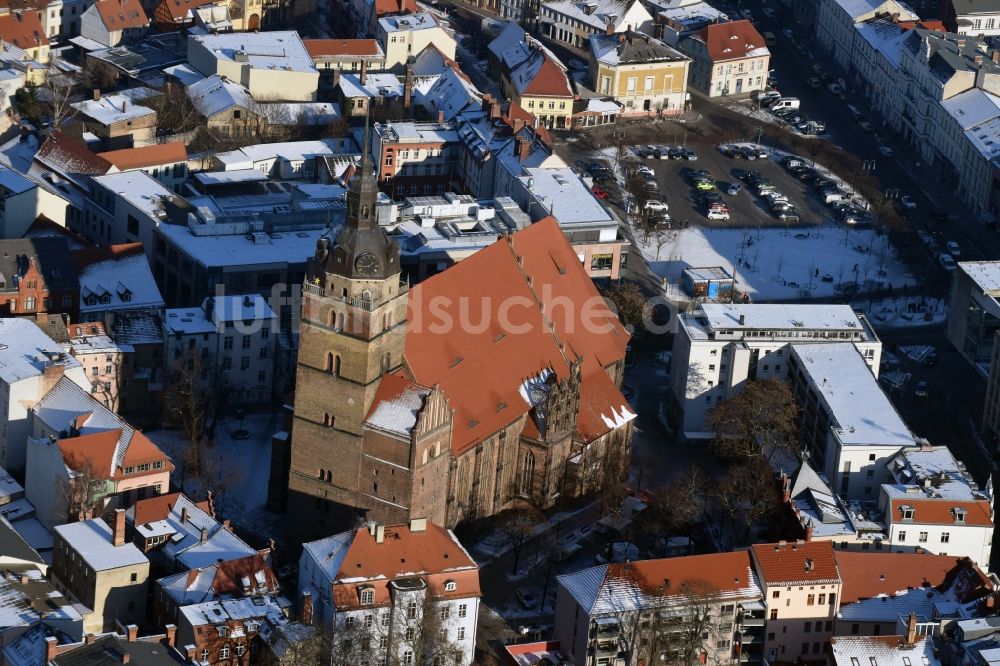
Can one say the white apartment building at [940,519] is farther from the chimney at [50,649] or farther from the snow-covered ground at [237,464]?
the chimney at [50,649]

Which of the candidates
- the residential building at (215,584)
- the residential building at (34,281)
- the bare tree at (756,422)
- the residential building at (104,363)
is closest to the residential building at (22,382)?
Result: the residential building at (104,363)

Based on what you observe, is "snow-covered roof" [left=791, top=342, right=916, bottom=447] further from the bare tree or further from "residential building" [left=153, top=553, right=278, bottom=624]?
"residential building" [left=153, top=553, right=278, bottom=624]

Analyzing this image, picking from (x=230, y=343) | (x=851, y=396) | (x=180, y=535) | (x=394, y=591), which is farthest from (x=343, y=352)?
(x=851, y=396)

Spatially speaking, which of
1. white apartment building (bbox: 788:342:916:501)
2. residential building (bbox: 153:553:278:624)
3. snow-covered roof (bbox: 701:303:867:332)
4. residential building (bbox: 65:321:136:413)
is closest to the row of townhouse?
white apartment building (bbox: 788:342:916:501)

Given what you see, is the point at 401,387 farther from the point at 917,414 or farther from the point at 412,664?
the point at 917,414

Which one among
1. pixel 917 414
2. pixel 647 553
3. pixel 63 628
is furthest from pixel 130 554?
pixel 917 414

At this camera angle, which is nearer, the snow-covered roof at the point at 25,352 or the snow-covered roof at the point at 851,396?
the snow-covered roof at the point at 25,352
